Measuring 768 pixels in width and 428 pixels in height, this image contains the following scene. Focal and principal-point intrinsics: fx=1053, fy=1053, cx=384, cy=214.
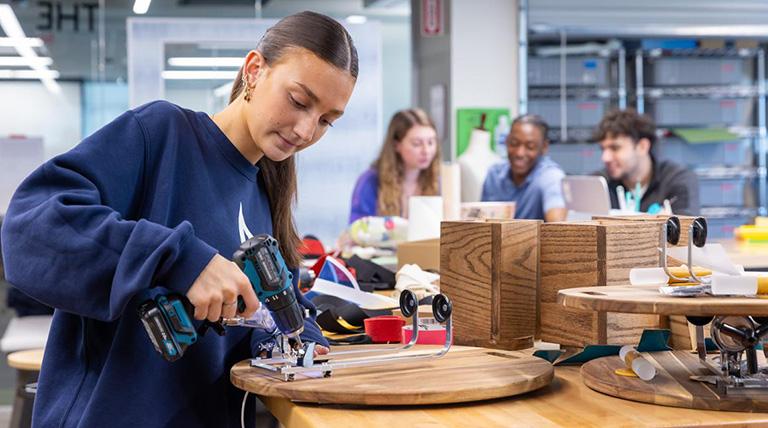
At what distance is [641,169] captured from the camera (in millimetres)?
5441

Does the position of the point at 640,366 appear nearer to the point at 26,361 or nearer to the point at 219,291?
the point at 219,291

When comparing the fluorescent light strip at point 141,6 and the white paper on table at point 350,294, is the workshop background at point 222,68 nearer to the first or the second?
the fluorescent light strip at point 141,6

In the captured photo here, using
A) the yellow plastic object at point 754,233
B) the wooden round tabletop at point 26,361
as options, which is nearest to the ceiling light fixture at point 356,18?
the yellow plastic object at point 754,233

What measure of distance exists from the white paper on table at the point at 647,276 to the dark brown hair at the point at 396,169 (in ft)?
11.5

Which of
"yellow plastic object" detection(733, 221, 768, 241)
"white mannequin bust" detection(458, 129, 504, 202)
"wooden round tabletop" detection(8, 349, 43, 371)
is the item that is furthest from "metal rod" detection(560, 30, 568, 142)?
"wooden round tabletop" detection(8, 349, 43, 371)

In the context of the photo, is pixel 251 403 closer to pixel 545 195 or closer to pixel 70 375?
pixel 70 375

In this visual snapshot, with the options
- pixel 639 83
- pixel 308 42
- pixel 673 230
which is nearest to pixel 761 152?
pixel 639 83

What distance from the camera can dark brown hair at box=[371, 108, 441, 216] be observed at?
5.12m

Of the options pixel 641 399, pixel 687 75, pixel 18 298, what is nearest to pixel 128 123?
pixel 641 399

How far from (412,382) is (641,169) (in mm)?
4241

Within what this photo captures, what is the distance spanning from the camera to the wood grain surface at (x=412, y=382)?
137 cm

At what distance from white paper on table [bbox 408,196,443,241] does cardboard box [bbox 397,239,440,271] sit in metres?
0.53

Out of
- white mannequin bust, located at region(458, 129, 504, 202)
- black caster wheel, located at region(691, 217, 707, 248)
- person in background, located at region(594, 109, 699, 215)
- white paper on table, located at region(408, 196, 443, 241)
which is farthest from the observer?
white mannequin bust, located at region(458, 129, 504, 202)

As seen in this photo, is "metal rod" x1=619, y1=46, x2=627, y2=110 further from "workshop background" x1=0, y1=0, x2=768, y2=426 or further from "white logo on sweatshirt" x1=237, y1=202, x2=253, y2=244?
"white logo on sweatshirt" x1=237, y1=202, x2=253, y2=244
